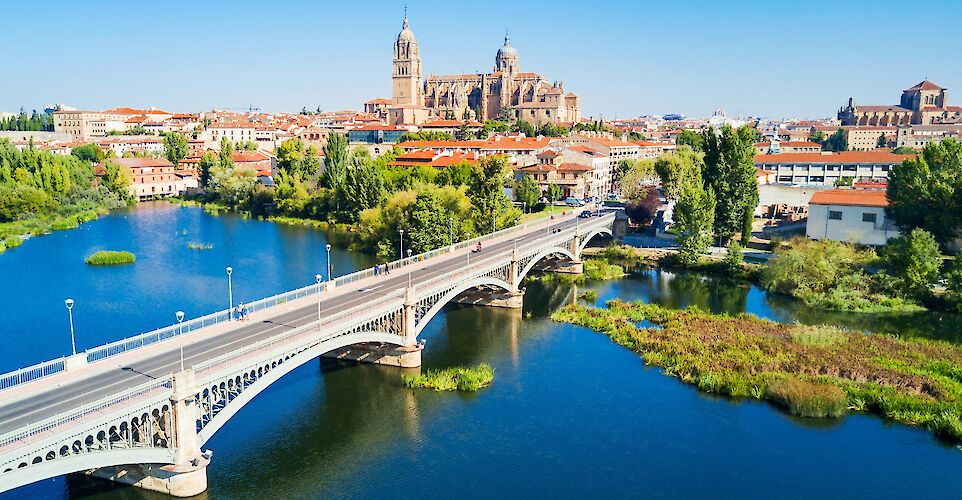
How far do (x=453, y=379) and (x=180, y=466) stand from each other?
12.3m

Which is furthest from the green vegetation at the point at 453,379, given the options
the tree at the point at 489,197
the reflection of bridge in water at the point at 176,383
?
the tree at the point at 489,197

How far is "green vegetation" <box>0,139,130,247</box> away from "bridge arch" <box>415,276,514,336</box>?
147ft

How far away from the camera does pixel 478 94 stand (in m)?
144

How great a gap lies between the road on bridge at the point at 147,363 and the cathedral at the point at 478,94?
102136 mm

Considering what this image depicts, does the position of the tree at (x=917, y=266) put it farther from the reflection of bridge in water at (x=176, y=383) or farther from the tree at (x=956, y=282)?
the reflection of bridge in water at (x=176, y=383)

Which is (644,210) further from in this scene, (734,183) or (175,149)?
(175,149)

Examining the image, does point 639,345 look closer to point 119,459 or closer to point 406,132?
point 119,459

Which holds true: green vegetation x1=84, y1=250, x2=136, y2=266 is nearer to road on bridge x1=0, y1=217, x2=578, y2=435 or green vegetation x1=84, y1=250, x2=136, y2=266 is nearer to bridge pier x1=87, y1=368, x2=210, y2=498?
road on bridge x1=0, y1=217, x2=578, y2=435

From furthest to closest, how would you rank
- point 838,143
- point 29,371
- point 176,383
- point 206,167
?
point 838,143 → point 206,167 → point 29,371 → point 176,383

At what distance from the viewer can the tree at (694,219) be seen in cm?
5181

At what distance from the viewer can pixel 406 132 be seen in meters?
108

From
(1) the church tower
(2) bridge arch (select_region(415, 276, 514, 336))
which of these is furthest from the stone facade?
(2) bridge arch (select_region(415, 276, 514, 336))

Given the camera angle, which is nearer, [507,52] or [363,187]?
[363,187]

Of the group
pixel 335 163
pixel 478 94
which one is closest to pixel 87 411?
pixel 335 163
